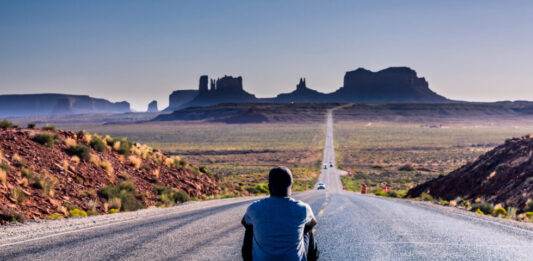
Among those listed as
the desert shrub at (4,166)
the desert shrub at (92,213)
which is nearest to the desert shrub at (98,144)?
the desert shrub at (4,166)

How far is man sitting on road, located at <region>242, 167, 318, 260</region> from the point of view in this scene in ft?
12.7

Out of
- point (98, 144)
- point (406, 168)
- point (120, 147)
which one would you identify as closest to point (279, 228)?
point (98, 144)

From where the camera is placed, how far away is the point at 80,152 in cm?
1805

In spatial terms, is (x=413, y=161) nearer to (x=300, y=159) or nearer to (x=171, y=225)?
(x=300, y=159)

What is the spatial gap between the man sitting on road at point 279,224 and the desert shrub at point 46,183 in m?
11.5

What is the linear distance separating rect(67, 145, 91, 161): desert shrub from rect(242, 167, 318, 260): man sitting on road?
1577 cm

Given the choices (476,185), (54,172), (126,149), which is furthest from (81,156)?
(476,185)

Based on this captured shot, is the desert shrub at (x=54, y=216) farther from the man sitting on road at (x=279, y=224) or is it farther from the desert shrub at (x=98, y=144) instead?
the man sitting on road at (x=279, y=224)

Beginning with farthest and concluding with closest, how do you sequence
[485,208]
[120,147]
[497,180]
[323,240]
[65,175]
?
[120,147], [497,180], [485,208], [65,175], [323,240]

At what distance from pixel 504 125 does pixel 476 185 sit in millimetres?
169104

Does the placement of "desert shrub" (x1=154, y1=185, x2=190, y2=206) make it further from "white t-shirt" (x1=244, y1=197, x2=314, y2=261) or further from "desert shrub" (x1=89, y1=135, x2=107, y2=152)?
"white t-shirt" (x1=244, y1=197, x2=314, y2=261)

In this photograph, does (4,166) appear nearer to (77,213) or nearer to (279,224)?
(77,213)

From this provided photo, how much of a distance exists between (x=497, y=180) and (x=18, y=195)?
1977cm

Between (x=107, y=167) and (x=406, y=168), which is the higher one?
(x=107, y=167)
